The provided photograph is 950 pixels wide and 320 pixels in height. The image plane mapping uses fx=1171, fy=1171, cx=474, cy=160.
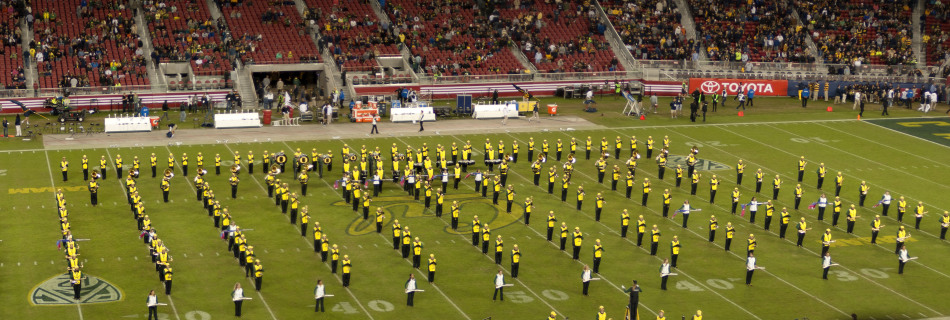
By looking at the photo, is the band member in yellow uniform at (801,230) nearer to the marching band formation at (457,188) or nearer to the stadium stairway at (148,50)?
the marching band formation at (457,188)

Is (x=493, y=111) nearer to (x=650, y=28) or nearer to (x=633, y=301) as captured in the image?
(x=650, y=28)

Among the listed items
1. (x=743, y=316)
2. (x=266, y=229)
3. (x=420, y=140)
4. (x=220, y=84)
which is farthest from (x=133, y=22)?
(x=743, y=316)

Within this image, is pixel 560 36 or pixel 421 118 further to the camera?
pixel 560 36

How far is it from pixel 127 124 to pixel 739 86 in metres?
33.2

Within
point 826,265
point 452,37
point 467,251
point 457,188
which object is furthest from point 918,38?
point 467,251

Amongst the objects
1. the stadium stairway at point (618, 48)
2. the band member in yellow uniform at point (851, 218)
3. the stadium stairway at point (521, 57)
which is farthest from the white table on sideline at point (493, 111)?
the band member in yellow uniform at point (851, 218)

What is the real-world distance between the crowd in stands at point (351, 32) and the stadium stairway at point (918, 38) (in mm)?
32474

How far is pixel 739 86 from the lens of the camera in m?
65.3

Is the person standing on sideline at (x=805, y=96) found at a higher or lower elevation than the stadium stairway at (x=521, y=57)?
lower

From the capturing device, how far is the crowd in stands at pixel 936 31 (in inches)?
2822

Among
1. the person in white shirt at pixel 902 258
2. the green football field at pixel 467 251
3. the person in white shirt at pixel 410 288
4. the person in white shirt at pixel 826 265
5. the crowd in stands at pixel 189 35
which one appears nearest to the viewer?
the person in white shirt at pixel 410 288

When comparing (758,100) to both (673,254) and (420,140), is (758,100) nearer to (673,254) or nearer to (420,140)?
(420,140)

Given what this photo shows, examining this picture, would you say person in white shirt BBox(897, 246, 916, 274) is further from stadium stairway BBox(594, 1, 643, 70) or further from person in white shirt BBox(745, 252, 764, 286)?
stadium stairway BBox(594, 1, 643, 70)

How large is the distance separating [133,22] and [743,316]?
42.9 m
